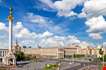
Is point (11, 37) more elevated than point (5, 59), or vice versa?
point (11, 37)

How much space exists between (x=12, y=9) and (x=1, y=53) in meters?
49.7

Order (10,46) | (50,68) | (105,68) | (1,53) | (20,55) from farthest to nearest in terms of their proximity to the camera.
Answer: (1,53), (20,55), (10,46), (50,68), (105,68)

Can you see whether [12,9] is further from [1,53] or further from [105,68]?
[105,68]

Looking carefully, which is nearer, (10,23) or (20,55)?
(10,23)

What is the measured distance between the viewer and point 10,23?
329 feet

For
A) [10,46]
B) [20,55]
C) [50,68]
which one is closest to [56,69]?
[50,68]

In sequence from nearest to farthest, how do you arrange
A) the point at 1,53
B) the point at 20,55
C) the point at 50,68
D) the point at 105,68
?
the point at 105,68 → the point at 50,68 → the point at 20,55 → the point at 1,53

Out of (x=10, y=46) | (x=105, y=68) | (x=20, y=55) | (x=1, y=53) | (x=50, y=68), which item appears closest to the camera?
(x=105, y=68)

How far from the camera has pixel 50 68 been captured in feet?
177

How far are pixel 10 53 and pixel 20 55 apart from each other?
117 feet

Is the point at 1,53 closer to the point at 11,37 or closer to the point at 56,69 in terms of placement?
the point at 11,37

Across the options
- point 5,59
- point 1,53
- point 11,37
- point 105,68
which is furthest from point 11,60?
point 105,68

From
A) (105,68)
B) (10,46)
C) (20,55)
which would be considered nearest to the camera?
(105,68)

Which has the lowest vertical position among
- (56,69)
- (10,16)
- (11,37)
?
(56,69)
